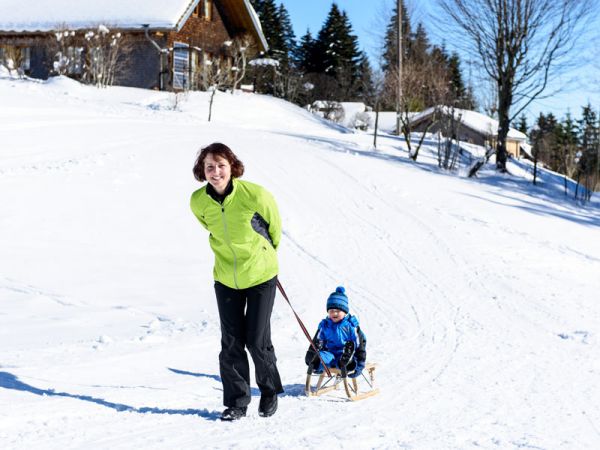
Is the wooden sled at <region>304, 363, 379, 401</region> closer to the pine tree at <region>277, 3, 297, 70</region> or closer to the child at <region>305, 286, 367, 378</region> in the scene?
the child at <region>305, 286, 367, 378</region>

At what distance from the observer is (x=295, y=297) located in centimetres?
871

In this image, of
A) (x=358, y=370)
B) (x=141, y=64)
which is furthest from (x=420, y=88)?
(x=358, y=370)

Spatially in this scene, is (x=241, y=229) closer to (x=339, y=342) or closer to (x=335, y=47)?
(x=339, y=342)

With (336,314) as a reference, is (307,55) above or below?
above

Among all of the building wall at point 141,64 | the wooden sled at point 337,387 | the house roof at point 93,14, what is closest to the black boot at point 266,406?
the wooden sled at point 337,387

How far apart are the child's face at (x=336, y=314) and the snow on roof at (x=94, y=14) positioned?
27.3m

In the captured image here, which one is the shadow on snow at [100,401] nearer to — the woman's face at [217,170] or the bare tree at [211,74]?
the woman's face at [217,170]

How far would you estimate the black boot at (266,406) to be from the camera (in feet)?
14.6

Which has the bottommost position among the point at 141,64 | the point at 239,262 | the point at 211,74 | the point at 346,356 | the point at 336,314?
the point at 346,356

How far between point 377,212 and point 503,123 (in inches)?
418

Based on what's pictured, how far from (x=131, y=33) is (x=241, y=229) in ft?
96.1

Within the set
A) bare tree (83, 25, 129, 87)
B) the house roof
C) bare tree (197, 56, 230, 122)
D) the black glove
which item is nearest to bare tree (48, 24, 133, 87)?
bare tree (83, 25, 129, 87)

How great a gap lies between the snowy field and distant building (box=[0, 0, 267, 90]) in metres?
13.0

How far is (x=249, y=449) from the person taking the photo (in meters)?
3.87
